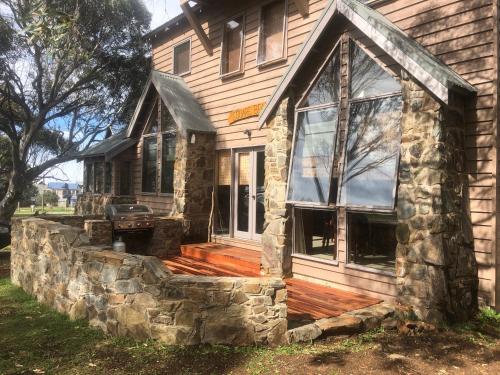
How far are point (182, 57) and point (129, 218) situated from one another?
20.1ft

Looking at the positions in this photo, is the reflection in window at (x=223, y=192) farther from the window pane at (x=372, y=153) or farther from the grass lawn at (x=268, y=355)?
the grass lawn at (x=268, y=355)

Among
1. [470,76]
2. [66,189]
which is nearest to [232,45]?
[470,76]

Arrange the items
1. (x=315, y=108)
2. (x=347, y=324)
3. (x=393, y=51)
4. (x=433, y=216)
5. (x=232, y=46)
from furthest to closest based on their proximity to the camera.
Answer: (x=232, y=46) → (x=315, y=108) → (x=393, y=51) → (x=433, y=216) → (x=347, y=324)

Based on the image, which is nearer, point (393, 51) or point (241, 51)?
point (393, 51)

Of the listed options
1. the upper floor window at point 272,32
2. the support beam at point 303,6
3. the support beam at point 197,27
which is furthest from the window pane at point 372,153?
the support beam at point 197,27

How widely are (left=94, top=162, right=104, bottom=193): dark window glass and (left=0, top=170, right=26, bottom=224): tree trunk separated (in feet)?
Result: 13.7

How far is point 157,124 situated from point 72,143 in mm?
16940

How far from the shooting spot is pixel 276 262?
7594 mm

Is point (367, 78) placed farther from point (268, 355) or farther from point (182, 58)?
point (182, 58)

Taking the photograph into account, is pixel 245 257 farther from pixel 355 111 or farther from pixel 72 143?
pixel 72 143

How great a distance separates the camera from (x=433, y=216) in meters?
5.39

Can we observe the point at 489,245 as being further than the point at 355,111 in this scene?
No

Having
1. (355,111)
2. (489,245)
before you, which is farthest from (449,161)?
(355,111)

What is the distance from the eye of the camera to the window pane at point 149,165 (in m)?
13.0
